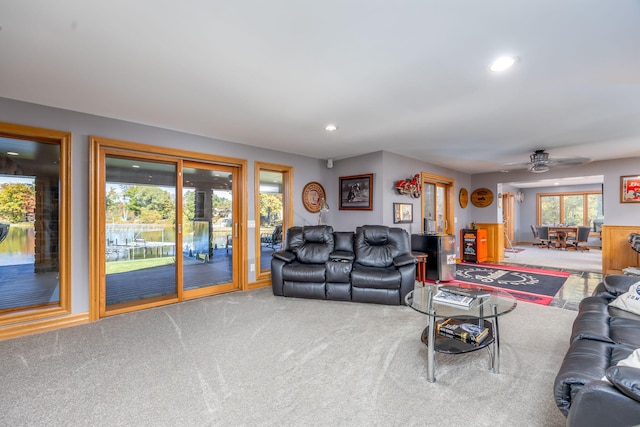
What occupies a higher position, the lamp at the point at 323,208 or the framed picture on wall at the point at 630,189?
the framed picture on wall at the point at 630,189

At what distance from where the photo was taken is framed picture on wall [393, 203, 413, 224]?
5191mm

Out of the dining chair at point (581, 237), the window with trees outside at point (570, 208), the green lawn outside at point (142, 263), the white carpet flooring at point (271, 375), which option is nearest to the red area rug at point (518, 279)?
the white carpet flooring at point (271, 375)

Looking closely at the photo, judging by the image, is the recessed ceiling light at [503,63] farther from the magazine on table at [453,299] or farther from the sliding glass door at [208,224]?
the sliding glass door at [208,224]

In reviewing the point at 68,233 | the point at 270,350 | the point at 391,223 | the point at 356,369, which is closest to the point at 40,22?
the point at 68,233

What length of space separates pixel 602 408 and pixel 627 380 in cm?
14

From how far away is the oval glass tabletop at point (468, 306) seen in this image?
2.11 m

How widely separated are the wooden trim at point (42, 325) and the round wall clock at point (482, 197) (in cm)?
793

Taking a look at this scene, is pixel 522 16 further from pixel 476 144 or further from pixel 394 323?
pixel 476 144

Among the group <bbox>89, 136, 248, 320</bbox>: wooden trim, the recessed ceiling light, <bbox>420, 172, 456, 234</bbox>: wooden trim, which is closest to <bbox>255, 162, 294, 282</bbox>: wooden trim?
<bbox>89, 136, 248, 320</bbox>: wooden trim

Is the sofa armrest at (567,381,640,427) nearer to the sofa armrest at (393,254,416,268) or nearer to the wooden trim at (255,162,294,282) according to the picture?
the sofa armrest at (393,254,416,268)

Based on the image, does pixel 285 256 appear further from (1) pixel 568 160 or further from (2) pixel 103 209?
(1) pixel 568 160

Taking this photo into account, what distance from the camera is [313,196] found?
5535mm

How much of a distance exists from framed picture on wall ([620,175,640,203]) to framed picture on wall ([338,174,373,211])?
15.5ft

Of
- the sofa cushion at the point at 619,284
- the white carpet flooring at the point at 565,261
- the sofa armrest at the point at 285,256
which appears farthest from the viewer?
the white carpet flooring at the point at 565,261
